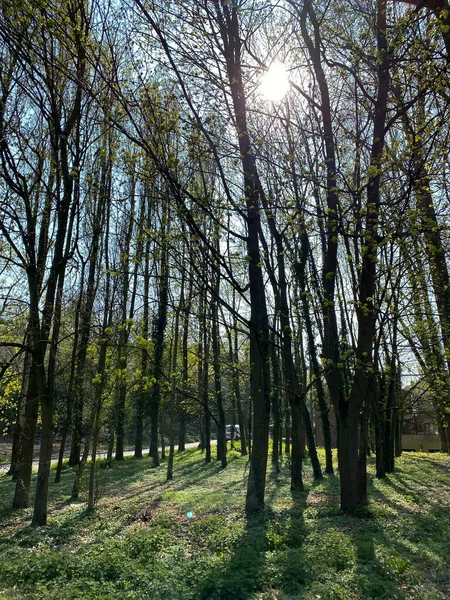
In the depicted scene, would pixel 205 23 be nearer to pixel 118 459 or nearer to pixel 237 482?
pixel 237 482

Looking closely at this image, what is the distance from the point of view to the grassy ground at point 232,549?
15.5 ft

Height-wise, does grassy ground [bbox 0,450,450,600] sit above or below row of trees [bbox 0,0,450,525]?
below

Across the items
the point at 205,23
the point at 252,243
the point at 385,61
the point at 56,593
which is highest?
the point at 205,23

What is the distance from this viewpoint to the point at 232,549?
6090mm

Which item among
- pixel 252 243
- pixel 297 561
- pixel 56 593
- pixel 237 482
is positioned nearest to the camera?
pixel 56 593

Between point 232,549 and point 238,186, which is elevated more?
point 238,186

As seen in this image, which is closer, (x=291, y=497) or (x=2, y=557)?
(x=2, y=557)

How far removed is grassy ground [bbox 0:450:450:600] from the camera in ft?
15.5

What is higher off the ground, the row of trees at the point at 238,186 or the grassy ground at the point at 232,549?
the row of trees at the point at 238,186

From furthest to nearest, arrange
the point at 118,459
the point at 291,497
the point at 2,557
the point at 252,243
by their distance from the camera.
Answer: the point at 118,459, the point at 291,497, the point at 252,243, the point at 2,557

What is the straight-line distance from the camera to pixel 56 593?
15.6ft

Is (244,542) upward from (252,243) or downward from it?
downward

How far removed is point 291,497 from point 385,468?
18.4 ft

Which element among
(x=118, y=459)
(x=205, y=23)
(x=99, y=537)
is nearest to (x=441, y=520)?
(x=99, y=537)
